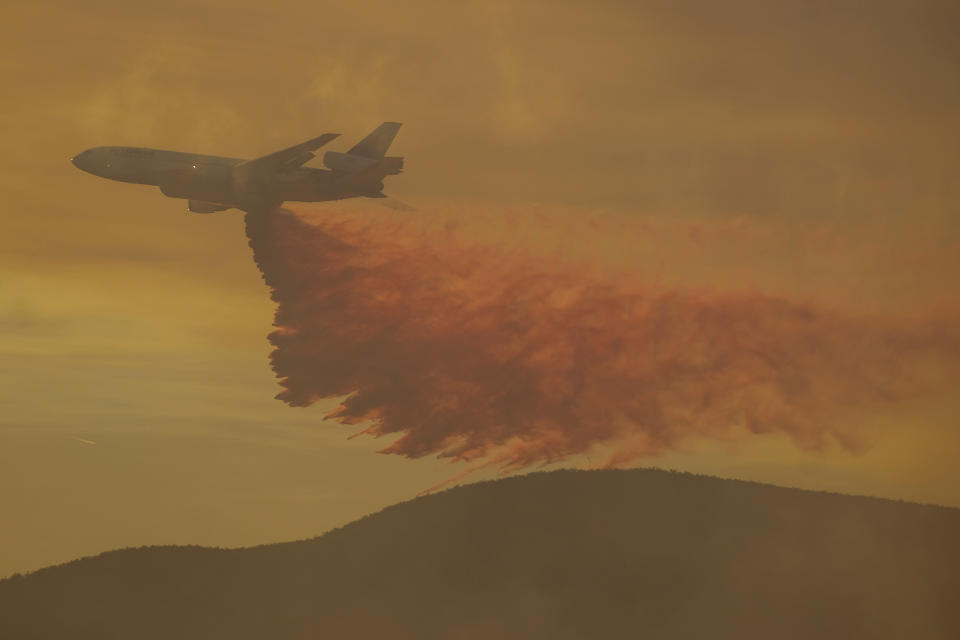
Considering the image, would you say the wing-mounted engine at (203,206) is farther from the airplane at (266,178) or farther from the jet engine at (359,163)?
the jet engine at (359,163)

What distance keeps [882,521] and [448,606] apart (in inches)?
2085

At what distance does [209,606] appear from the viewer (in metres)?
188

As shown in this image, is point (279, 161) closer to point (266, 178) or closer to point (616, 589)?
point (266, 178)

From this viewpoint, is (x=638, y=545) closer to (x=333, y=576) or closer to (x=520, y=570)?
(x=520, y=570)

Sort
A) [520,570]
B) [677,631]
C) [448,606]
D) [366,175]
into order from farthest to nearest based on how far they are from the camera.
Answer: [520,570] < [448,606] < [677,631] < [366,175]

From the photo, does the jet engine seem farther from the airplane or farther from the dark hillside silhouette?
the dark hillside silhouette

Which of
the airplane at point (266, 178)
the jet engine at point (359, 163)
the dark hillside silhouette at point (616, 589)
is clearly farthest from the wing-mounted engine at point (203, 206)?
the dark hillside silhouette at point (616, 589)

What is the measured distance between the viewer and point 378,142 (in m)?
84.2

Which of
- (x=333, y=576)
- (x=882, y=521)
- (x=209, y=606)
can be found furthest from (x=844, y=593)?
(x=209, y=606)

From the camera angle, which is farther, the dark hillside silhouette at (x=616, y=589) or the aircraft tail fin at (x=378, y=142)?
the dark hillside silhouette at (x=616, y=589)

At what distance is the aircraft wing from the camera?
262 ft

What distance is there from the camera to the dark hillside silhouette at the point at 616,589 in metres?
156

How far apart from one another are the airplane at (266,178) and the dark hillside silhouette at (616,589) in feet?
302

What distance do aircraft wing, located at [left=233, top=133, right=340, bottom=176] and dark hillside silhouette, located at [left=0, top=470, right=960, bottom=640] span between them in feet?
307
